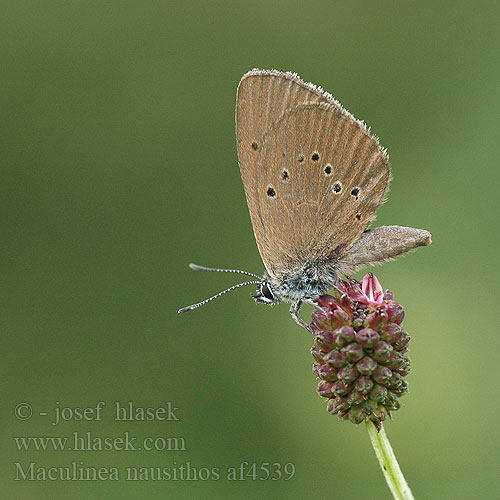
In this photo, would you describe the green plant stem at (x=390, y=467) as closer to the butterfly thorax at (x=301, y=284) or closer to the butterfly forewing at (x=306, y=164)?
the butterfly thorax at (x=301, y=284)

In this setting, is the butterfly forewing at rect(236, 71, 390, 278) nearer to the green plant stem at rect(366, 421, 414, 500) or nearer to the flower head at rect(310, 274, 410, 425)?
the flower head at rect(310, 274, 410, 425)

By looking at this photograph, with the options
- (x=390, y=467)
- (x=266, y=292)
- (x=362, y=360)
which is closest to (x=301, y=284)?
(x=266, y=292)

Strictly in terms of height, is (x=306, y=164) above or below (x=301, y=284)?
above

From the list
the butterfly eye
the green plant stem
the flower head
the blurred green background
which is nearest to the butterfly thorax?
the butterfly eye

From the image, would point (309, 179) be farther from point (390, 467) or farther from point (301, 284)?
point (390, 467)

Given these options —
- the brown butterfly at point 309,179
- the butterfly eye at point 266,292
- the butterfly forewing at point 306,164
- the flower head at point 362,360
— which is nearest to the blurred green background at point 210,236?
the butterfly eye at point 266,292

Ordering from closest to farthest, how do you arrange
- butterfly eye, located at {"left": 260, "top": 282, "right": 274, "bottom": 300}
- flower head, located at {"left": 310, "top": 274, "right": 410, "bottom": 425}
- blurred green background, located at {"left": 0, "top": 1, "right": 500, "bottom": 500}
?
flower head, located at {"left": 310, "top": 274, "right": 410, "bottom": 425} < butterfly eye, located at {"left": 260, "top": 282, "right": 274, "bottom": 300} < blurred green background, located at {"left": 0, "top": 1, "right": 500, "bottom": 500}

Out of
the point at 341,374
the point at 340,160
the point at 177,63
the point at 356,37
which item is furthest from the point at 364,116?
the point at 341,374
